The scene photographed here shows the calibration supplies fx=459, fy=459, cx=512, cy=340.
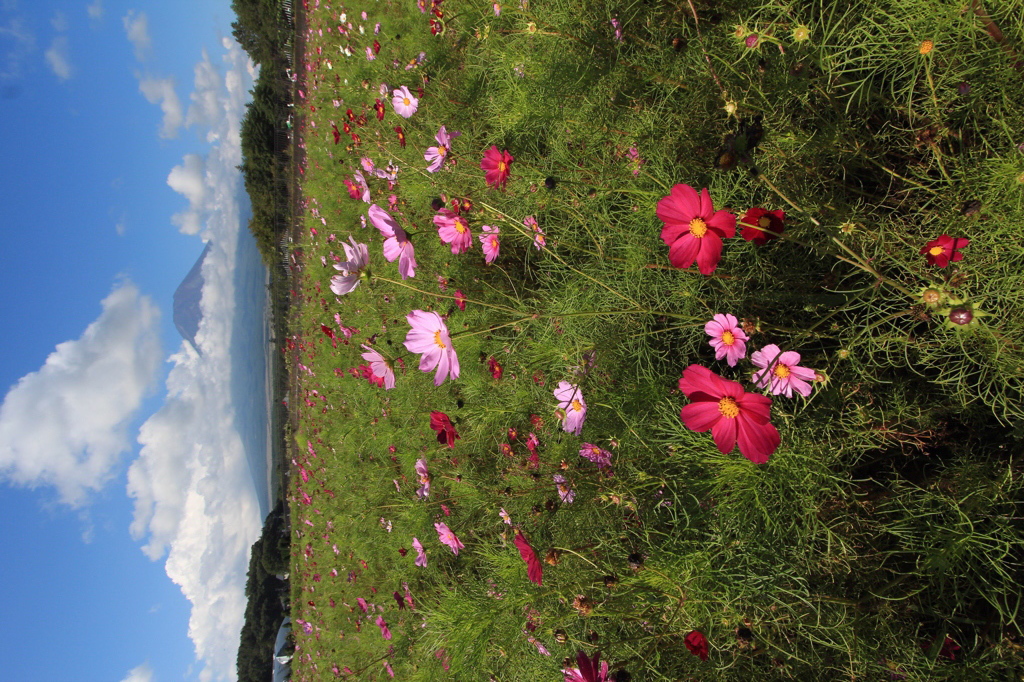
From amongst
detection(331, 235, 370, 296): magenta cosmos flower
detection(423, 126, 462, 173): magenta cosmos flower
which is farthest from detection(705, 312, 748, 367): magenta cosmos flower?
detection(423, 126, 462, 173): magenta cosmos flower

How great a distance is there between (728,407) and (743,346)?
337 mm

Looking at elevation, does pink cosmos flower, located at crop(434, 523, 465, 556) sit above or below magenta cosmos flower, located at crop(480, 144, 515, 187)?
below

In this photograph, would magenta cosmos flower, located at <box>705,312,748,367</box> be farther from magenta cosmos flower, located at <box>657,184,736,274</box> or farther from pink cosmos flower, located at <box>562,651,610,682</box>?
pink cosmos flower, located at <box>562,651,610,682</box>

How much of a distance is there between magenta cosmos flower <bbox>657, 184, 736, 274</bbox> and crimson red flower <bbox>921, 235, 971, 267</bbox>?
45 centimetres

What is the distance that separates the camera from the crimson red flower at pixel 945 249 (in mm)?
1012

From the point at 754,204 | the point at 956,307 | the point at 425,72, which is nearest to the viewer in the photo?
the point at 956,307

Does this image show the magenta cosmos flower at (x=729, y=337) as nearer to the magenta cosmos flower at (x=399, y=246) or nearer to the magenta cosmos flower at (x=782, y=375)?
the magenta cosmos flower at (x=782, y=375)

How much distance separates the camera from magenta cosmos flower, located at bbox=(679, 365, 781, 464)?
3.11ft

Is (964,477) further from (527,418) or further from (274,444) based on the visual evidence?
(274,444)

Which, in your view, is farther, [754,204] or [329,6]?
[329,6]

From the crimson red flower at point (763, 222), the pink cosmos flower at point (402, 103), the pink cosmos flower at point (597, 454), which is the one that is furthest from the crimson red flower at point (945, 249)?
the pink cosmos flower at point (402, 103)

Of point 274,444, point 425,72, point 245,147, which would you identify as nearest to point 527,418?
point 425,72

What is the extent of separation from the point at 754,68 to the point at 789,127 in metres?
0.22

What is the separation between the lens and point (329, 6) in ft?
16.4
